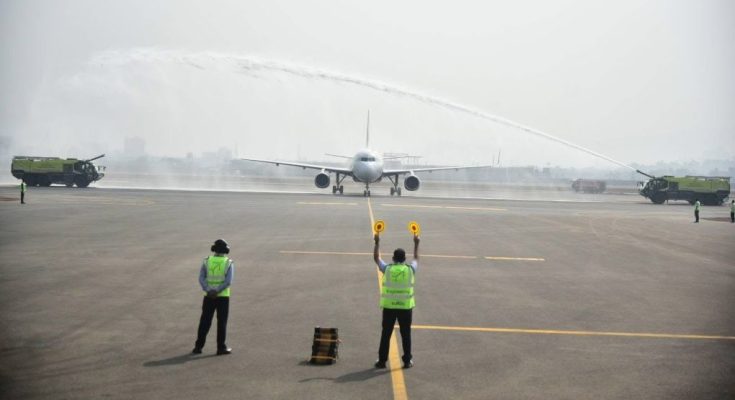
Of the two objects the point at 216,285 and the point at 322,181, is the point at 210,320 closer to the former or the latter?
the point at 216,285

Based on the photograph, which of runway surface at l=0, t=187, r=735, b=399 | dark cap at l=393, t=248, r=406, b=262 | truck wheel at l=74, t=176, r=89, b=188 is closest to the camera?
runway surface at l=0, t=187, r=735, b=399

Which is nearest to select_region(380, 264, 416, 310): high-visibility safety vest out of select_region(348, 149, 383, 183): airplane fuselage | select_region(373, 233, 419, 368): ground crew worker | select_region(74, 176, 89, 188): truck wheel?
select_region(373, 233, 419, 368): ground crew worker

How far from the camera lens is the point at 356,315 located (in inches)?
582

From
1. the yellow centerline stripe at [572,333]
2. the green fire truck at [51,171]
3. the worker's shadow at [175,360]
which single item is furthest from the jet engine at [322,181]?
the worker's shadow at [175,360]

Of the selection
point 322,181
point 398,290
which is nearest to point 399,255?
point 398,290

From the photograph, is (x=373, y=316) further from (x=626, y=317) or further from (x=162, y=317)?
(x=626, y=317)

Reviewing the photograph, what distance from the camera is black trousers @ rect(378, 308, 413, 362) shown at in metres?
10.8

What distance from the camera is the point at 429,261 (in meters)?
23.8

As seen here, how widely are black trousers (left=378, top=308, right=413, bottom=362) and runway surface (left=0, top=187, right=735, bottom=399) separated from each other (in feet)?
1.08

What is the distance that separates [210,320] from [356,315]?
13.4ft

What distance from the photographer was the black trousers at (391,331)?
35.6 feet

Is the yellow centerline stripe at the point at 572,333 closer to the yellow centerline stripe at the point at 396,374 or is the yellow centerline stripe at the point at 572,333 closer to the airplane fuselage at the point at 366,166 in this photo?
the yellow centerline stripe at the point at 396,374

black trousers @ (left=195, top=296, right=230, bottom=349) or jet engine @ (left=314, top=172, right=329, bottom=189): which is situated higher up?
jet engine @ (left=314, top=172, right=329, bottom=189)

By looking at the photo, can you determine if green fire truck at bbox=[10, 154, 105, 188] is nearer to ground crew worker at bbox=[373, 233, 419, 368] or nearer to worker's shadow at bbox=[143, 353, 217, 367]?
worker's shadow at bbox=[143, 353, 217, 367]
